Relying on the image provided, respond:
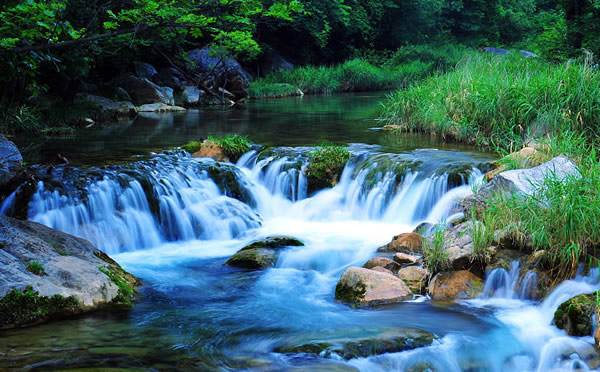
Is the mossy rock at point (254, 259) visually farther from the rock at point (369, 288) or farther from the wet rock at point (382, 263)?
the rock at point (369, 288)

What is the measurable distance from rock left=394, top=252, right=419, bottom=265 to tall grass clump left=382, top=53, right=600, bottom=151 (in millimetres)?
4355

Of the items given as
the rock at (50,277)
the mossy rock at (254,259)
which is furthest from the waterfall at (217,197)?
the rock at (50,277)

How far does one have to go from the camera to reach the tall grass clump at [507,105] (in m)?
11.6

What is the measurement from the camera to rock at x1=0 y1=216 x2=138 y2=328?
6.09 m

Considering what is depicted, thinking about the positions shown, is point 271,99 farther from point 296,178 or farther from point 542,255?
point 542,255

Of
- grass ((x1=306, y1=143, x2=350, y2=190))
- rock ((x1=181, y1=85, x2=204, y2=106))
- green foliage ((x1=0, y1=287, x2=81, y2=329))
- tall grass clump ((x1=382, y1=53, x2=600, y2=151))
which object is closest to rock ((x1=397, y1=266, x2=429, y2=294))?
green foliage ((x1=0, y1=287, x2=81, y2=329))

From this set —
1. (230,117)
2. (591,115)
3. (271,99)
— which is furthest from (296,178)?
(271,99)

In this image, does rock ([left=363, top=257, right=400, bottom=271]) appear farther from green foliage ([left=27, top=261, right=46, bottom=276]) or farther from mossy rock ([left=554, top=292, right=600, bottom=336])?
green foliage ([left=27, top=261, right=46, bottom=276])

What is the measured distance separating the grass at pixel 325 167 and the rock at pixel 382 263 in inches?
142

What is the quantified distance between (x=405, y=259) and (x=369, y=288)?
1.09 metres

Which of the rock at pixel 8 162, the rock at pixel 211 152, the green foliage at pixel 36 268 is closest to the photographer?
the green foliage at pixel 36 268

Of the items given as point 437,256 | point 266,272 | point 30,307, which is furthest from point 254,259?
point 30,307

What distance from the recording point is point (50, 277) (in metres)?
6.47

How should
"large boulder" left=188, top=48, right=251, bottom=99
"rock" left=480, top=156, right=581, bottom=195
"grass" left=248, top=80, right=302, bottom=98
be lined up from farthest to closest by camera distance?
1. "grass" left=248, top=80, right=302, bottom=98
2. "large boulder" left=188, top=48, right=251, bottom=99
3. "rock" left=480, top=156, right=581, bottom=195
